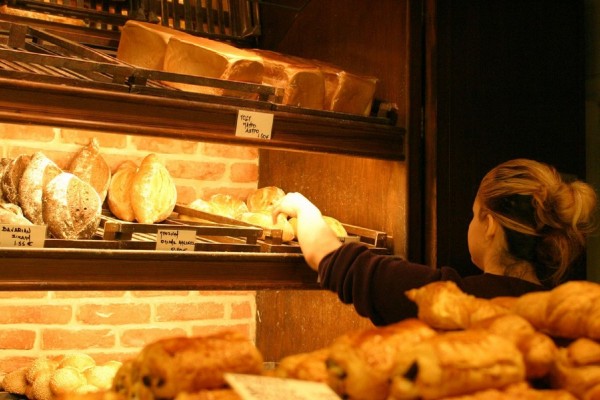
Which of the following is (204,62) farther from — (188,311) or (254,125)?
(188,311)

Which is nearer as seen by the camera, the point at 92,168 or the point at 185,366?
the point at 185,366

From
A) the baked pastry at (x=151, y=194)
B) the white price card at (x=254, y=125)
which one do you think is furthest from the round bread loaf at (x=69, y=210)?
the white price card at (x=254, y=125)

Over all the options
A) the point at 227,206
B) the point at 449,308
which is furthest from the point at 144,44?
the point at 449,308

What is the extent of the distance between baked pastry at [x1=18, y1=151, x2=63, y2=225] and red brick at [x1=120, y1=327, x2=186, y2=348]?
32.5 inches

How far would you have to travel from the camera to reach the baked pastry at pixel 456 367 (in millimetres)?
890

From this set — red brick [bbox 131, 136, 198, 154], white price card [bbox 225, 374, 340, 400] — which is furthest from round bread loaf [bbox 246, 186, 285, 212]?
white price card [bbox 225, 374, 340, 400]

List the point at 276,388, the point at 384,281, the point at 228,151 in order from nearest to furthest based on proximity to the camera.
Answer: the point at 276,388 → the point at 384,281 → the point at 228,151

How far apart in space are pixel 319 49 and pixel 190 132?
0.96 meters

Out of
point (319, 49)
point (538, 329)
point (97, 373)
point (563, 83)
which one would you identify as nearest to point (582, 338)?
point (538, 329)

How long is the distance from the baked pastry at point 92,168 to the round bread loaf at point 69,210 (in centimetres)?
35

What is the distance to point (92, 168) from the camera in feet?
7.62

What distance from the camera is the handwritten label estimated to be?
1.83 meters

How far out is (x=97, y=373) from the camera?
80.9 inches

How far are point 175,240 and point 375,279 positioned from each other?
0.53 m
